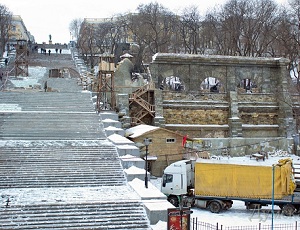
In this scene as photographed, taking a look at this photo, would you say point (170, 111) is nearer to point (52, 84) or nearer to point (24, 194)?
point (52, 84)

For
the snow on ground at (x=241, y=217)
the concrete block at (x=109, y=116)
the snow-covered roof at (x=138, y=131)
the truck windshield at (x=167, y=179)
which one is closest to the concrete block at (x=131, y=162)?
the truck windshield at (x=167, y=179)

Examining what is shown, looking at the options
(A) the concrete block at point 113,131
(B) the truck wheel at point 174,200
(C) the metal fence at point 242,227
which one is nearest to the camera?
(C) the metal fence at point 242,227

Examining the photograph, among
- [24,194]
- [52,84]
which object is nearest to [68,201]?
[24,194]

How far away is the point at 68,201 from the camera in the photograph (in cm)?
1906

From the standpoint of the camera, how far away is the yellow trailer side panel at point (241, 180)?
902 inches

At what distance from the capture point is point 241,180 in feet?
76.8

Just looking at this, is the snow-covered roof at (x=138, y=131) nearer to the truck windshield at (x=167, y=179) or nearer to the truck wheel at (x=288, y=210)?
the truck windshield at (x=167, y=179)

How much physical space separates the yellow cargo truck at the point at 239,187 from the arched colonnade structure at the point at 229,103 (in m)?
13.5

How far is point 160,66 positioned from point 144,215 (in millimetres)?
23044

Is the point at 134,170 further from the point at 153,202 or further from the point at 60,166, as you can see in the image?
the point at 153,202

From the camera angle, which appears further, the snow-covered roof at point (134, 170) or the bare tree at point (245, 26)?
the bare tree at point (245, 26)

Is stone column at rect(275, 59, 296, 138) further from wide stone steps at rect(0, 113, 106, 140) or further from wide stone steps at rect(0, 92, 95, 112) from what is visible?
wide stone steps at rect(0, 113, 106, 140)

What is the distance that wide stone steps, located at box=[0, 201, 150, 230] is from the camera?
1720 centimetres

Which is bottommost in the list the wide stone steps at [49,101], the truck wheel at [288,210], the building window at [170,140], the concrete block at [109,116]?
the truck wheel at [288,210]
